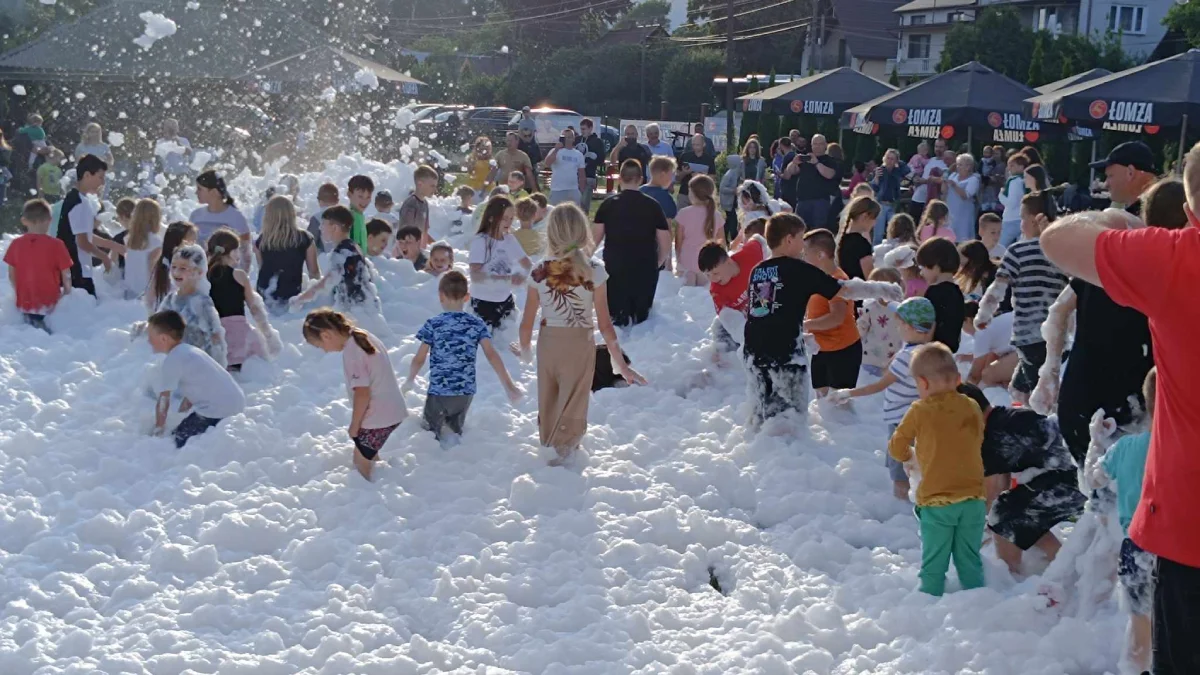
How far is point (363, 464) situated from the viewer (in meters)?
7.97

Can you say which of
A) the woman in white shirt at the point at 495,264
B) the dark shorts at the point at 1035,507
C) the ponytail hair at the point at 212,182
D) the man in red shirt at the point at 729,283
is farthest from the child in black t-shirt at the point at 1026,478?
the ponytail hair at the point at 212,182

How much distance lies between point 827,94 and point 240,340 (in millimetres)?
16376

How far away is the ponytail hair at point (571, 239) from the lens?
804 cm

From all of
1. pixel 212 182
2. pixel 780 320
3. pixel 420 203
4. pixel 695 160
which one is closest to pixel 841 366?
pixel 780 320

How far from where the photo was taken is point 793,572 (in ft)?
22.4

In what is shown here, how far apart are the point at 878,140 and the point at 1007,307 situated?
2229 cm

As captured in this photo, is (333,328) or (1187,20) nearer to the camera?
(333,328)

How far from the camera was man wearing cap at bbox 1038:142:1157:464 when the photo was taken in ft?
18.5

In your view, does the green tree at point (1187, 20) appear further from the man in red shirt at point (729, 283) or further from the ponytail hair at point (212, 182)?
the ponytail hair at point (212, 182)

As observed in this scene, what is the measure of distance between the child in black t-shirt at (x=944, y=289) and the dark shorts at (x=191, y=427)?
493cm

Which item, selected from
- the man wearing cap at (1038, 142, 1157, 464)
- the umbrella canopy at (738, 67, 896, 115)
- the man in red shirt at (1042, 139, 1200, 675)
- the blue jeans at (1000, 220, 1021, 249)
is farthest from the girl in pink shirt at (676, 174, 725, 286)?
the umbrella canopy at (738, 67, 896, 115)

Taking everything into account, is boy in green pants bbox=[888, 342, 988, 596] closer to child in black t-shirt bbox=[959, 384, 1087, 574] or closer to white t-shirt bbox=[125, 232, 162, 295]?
child in black t-shirt bbox=[959, 384, 1087, 574]

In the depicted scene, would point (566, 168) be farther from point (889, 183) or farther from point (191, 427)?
point (191, 427)

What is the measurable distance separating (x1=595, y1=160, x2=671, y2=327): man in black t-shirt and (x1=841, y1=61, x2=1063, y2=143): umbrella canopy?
850 cm
